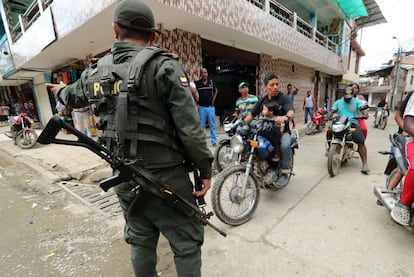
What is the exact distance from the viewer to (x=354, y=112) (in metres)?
3.60

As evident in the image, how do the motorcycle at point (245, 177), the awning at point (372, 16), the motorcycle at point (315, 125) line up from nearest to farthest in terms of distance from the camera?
the motorcycle at point (245, 177) < the motorcycle at point (315, 125) < the awning at point (372, 16)

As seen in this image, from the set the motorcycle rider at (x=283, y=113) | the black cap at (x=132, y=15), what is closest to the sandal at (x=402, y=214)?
the motorcycle rider at (x=283, y=113)

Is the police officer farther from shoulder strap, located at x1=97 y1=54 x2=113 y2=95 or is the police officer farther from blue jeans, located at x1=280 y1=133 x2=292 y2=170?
blue jeans, located at x1=280 y1=133 x2=292 y2=170

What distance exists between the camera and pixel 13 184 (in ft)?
12.3

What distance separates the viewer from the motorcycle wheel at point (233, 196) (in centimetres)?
201

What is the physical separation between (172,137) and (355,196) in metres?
2.71

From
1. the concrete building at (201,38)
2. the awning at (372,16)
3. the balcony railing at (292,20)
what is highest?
the awning at (372,16)

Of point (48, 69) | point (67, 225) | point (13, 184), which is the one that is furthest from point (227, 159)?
point (48, 69)

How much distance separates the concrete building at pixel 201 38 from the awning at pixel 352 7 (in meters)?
0.05

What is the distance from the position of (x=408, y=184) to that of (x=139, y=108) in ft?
7.14

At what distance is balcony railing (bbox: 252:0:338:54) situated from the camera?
6425 millimetres

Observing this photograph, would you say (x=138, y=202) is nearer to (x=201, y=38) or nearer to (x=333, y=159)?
(x=333, y=159)

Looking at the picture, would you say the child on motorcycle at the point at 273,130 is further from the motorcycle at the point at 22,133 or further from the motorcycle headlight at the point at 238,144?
the motorcycle at the point at 22,133

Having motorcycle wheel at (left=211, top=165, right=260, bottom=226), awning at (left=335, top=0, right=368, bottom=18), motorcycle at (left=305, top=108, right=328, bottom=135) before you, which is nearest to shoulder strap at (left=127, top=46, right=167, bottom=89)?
motorcycle wheel at (left=211, top=165, right=260, bottom=226)
